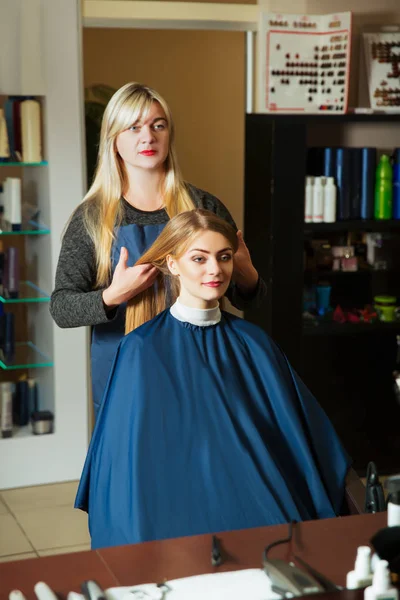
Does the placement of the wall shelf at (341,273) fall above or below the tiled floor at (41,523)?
above

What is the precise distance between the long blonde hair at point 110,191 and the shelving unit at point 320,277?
138 cm

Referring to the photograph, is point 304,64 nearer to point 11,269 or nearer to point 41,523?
point 11,269

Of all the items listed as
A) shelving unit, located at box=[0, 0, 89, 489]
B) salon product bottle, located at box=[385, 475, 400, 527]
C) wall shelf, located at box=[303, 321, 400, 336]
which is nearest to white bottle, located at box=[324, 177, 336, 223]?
wall shelf, located at box=[303, 321, 400, 336]

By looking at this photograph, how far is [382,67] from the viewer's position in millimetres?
3742

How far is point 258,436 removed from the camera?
180 centimetres

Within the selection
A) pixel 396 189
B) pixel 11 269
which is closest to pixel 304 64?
pixel 396 189

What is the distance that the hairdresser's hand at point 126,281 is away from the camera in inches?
77.5

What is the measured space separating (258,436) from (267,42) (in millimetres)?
2223

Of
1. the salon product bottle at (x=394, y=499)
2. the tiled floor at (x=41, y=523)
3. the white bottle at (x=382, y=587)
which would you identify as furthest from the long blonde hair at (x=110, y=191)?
the tiled floor at (x=41, y=523)

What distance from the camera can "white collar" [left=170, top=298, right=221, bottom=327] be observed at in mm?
1912

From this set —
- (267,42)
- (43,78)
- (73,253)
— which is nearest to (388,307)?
(267,42)

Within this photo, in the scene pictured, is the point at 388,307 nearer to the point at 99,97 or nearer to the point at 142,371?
the point at 99,97

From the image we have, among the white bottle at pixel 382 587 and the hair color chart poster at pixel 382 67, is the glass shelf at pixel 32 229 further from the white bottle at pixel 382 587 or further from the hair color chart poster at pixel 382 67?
the white bottle at pixel 382 587

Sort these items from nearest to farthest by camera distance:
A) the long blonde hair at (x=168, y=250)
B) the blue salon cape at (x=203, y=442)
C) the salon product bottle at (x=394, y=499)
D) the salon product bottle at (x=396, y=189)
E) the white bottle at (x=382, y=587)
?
the white bottle at (x=382, y=587), the salon product bottle at (x=394, y=499), the blue salon cape at (x=203, y=442), the long blonde hair at (x=168, y=250), the salon product bottle at (x=396, y=189)
